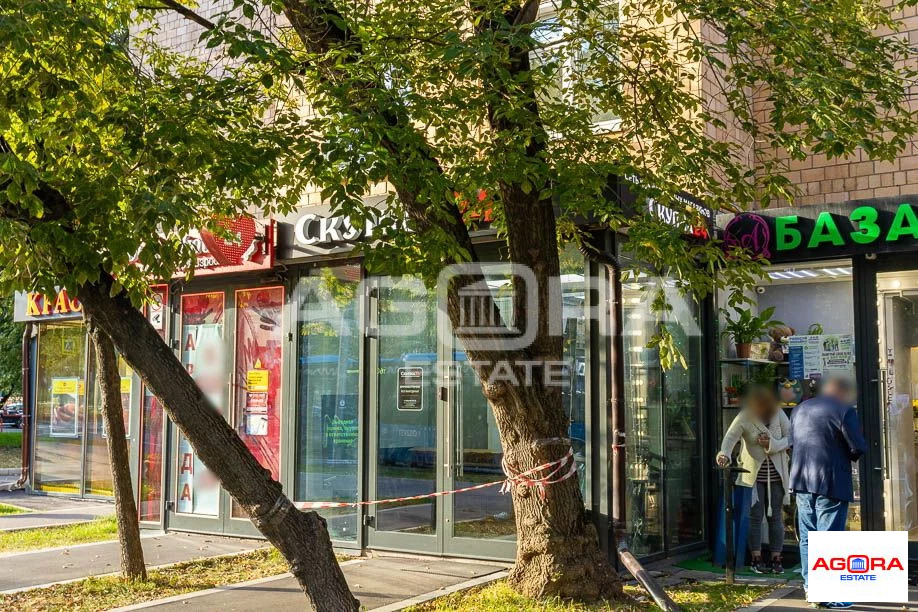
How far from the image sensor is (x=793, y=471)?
28.0ft

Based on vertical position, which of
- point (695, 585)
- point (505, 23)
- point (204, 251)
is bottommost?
point (695, 585)

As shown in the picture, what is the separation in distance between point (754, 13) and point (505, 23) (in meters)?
2.39

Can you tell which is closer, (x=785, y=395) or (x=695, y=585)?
(x=695, y=585)

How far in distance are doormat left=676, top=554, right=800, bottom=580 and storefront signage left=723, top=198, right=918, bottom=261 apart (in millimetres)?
3124

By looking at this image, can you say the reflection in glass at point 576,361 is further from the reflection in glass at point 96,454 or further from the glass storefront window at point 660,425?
the reflection in glass at point 96,454

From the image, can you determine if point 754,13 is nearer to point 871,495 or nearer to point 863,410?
point 863,410

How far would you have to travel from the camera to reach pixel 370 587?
28.3ft

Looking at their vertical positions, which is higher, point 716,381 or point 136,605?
point 716,381

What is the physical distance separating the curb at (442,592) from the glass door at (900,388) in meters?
3.97

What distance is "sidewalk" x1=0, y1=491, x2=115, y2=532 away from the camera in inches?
518

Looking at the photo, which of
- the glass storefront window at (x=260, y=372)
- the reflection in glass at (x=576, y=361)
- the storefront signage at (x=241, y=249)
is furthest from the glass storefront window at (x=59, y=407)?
the reflection in glass at (x=576, y=361)

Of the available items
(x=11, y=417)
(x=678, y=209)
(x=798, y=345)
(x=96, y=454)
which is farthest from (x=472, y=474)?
(x=11, y=417)

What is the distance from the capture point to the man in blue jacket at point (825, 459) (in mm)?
8242

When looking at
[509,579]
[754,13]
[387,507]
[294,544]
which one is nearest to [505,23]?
[754,13]
